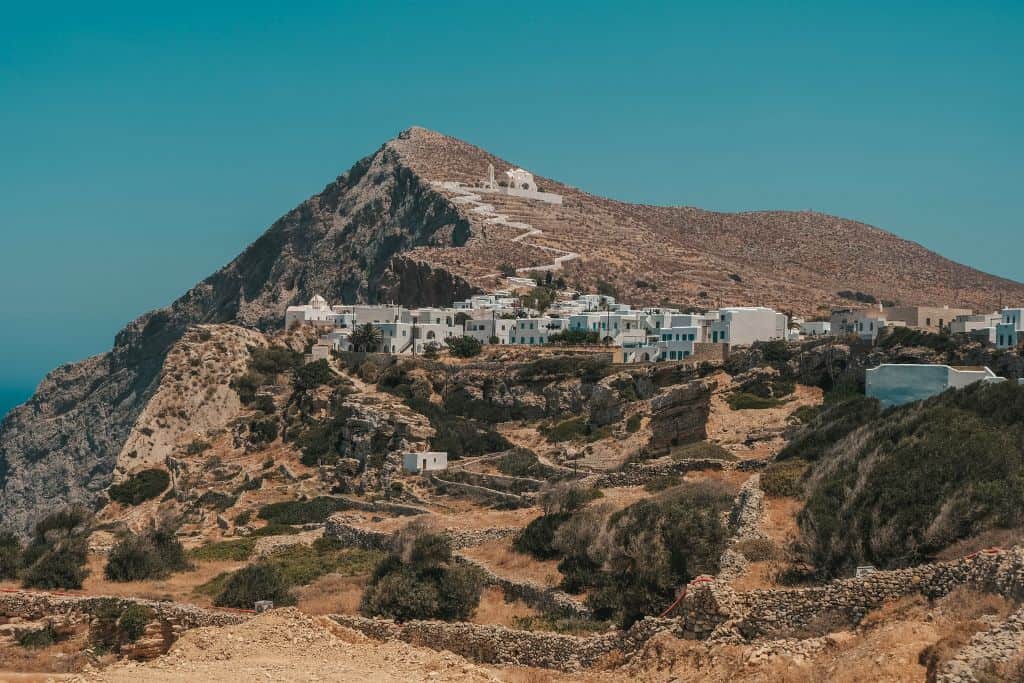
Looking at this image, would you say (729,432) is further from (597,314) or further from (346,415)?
(597,314)

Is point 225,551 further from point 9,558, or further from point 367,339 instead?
point 367,339

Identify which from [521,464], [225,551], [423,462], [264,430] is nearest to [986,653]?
[225,551]

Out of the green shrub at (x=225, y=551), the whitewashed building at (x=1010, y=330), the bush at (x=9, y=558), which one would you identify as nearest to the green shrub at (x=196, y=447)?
the green shrub at (x=225, y=551)

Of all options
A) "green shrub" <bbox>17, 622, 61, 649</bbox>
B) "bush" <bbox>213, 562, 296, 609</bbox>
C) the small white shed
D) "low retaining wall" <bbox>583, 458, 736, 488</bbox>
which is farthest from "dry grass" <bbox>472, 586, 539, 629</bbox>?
the small white shed

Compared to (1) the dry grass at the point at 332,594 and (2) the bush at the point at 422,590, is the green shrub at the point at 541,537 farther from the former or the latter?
(1) the dry grass at the point at 332,594

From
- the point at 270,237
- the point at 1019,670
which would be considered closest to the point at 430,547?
the point at 1019,670
